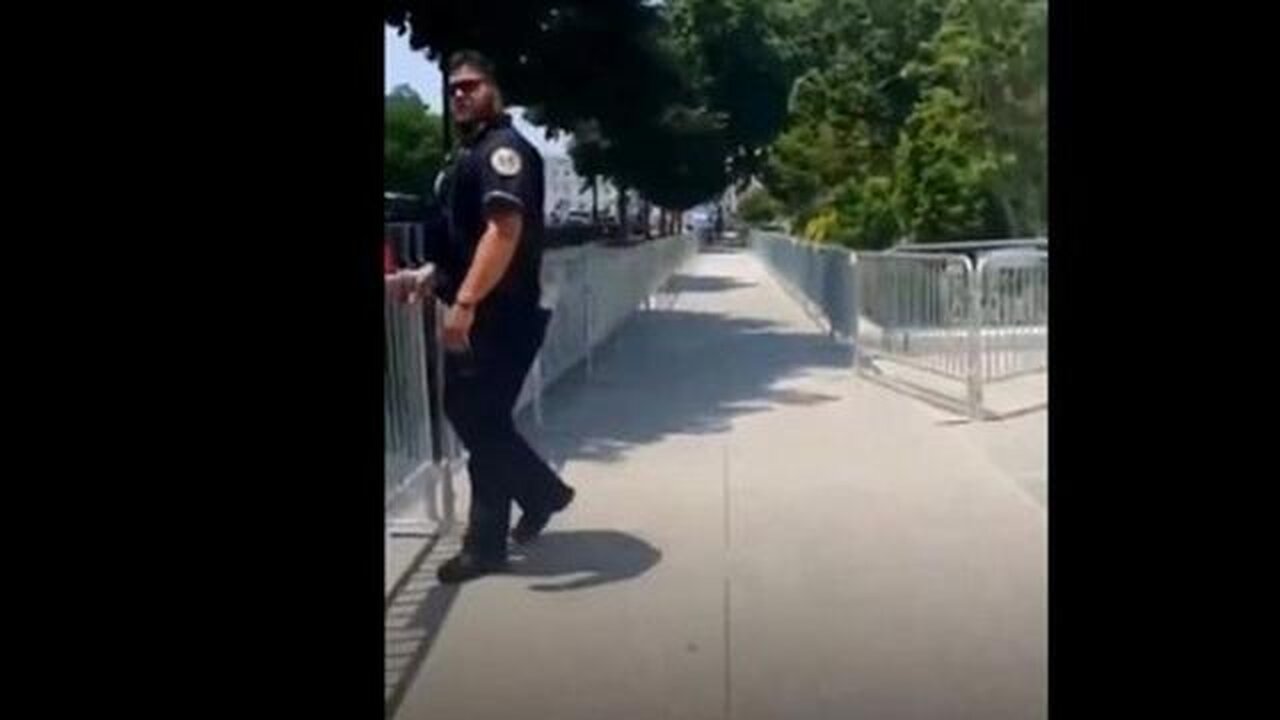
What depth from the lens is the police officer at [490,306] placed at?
328 centimetres

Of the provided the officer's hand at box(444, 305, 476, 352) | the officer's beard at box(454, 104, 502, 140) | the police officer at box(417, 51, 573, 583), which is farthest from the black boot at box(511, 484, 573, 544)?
the officer's beard at box(454, 104, 502, 140)

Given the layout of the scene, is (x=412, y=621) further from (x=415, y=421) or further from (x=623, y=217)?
(x=623, y=217)

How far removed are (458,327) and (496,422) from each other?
20 cm

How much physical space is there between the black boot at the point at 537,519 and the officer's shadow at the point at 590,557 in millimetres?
17

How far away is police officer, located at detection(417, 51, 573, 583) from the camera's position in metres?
3.28

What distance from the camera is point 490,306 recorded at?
334cm

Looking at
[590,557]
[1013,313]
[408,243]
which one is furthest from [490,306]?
[1013,313]

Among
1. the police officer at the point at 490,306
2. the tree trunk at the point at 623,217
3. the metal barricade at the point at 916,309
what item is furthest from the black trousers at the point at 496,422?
the metal barricade at the point at 916,309

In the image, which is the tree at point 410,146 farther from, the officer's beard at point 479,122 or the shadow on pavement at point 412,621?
the shadow on pavement at point 412,621

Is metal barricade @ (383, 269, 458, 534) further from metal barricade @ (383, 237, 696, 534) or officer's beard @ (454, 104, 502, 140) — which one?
officer's beard @ (454, 104, 502, 140)
